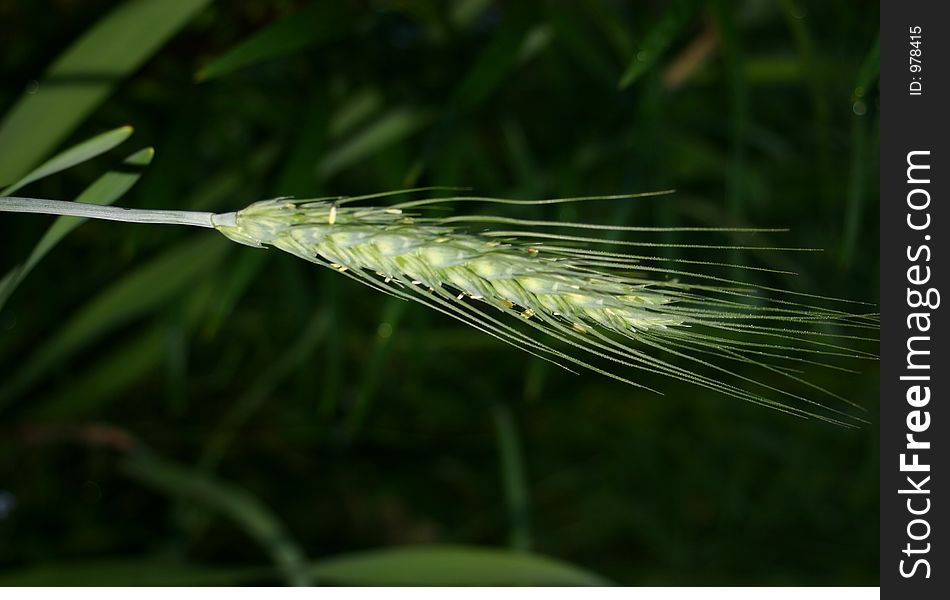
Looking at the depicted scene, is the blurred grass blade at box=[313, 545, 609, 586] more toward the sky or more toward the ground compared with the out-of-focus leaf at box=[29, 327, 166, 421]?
more toward the ground

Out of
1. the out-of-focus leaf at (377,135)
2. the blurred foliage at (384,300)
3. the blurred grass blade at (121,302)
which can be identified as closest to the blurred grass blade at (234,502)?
the blurred foliage at (384,300)

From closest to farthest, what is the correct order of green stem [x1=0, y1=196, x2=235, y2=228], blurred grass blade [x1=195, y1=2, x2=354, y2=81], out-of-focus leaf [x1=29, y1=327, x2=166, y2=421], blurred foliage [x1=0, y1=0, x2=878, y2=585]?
green stem [x1=0, y1=196, x2=235, y2=228] → blurred grass blade [x1=195, y1=2, x2=354, y2=81] → blurred foliage [x1=0, y1=0, x2=878, y2=585] → out-of-focus leaf [x1=29, y1=327, x2=166, y2=421]

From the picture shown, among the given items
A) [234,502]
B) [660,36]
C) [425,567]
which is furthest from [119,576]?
[660,36]

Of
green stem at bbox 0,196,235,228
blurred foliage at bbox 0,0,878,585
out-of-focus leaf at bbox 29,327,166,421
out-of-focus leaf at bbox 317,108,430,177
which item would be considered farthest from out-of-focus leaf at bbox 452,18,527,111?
out-of-focus leaf at bbox 29,327,166,421

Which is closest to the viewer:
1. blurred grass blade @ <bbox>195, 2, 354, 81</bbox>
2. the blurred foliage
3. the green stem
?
the green stem

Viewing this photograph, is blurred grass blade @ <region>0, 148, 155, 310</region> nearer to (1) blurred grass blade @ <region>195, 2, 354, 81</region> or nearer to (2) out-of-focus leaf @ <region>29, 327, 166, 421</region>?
(1) blurred grass blade @ <region>195, 2, 354, 81</region>

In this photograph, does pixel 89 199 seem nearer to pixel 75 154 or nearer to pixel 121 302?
pixel 75 154

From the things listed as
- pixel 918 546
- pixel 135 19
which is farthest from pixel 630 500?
pixel 135 19

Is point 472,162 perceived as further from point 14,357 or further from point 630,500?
point 630,500
